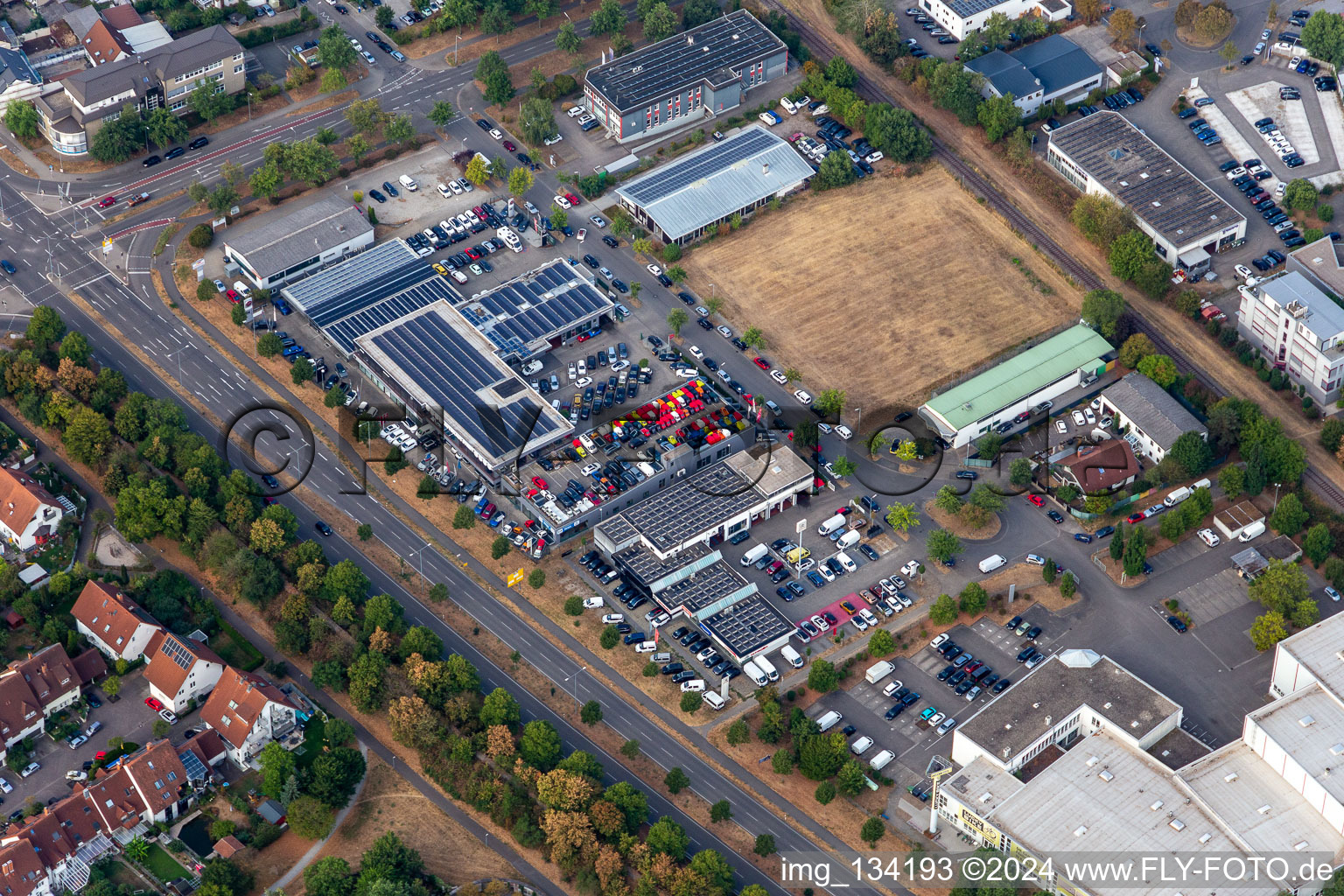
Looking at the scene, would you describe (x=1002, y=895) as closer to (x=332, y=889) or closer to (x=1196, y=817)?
(x=1196, y=817)

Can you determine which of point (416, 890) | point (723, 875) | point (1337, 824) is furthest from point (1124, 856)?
point (416, 890)

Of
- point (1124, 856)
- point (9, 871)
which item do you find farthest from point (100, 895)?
point (1124, 856)

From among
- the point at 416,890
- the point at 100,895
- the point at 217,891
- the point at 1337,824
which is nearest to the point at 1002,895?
the point at 1337,824

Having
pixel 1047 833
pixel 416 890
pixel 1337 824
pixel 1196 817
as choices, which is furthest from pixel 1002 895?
pixel 416 890

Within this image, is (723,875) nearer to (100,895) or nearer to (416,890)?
(416,890)

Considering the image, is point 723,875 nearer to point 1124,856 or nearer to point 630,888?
point 630,888

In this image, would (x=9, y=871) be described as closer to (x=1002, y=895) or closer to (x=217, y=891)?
(x=217, y=891)
